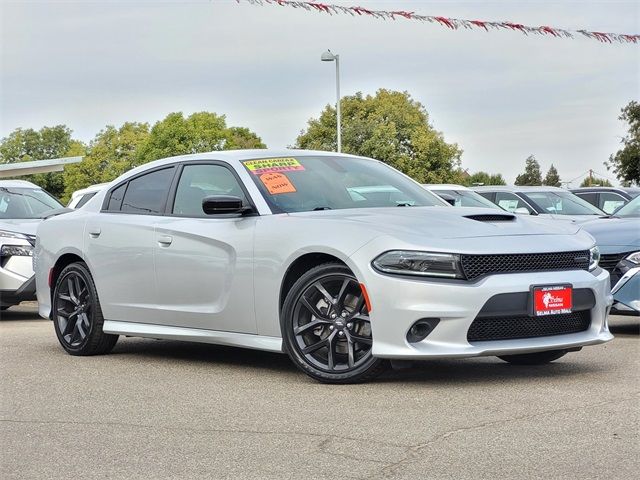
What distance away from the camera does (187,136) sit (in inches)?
3927

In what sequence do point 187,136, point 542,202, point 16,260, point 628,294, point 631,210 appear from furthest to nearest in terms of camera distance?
point 187,136 < point 542,202 < point 16,260 < point 631,210 < point 628,294

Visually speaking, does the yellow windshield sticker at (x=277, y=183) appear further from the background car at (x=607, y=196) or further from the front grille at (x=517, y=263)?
the background car at (x=607, y=196)

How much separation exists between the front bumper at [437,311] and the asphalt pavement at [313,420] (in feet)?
0.83

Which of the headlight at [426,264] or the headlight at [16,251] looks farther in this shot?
the headlight at [16,251]

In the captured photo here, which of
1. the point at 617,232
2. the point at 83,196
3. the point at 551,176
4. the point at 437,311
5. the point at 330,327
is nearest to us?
the point at 437,311

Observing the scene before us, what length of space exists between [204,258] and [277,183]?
723 mm

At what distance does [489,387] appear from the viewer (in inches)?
269

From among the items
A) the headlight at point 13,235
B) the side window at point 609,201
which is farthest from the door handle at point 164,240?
the side window at point 609,201

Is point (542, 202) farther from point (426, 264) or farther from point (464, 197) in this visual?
point (426, 264)

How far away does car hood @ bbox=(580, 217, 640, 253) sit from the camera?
32.5 feet

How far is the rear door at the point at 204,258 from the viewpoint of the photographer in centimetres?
761

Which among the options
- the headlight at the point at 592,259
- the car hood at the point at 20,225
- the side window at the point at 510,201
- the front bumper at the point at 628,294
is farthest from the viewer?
the side window at the point at 510,201

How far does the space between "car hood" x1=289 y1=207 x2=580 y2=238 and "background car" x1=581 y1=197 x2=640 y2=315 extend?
2.00 metres

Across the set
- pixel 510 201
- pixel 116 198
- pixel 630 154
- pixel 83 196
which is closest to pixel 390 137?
pixel 630 154
